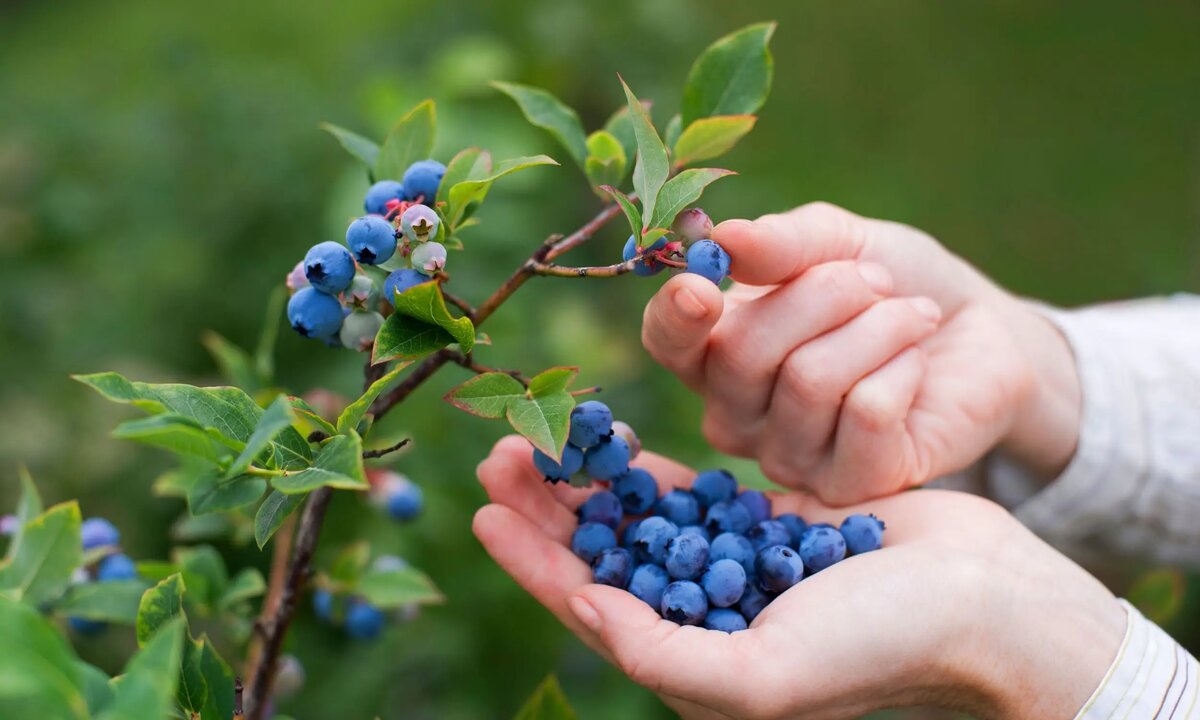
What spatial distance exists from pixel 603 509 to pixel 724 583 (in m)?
0.18

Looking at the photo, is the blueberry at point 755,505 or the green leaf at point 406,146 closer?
the green leaf at point 406,146

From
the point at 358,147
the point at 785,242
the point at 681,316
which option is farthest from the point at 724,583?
the point at 358,147

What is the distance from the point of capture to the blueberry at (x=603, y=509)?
3.76ft

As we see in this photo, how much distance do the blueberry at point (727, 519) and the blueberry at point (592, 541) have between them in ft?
0.41

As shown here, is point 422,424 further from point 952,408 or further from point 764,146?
point 764,146

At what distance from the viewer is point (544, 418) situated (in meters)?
0.89

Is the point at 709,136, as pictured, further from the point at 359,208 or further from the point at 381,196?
the point at 359,208

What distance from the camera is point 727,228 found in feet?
3.42

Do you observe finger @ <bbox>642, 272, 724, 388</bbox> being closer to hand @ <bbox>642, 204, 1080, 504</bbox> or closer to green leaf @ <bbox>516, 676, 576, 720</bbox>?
hand @ <bbox>642, 204, 1080, 504</bbox>

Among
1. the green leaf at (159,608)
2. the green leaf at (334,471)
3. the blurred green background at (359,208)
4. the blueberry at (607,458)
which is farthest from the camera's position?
the blurred green background at (359,208)

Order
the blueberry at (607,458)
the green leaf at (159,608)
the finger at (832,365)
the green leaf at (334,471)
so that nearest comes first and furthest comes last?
the green leaf at (334,471) → the green leaf at (159,608) → the blueberry at (607,458) → the finger at (832,365)

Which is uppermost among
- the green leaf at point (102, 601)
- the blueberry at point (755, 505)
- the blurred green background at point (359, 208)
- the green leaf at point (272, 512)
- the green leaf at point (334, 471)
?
the green leaf at point (334, 471)

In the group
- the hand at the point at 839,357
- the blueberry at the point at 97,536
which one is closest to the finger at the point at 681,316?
the hand at the point at 839,357

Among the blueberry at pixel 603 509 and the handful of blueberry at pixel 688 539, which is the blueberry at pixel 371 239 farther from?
the blueberry at pixel 603 509
